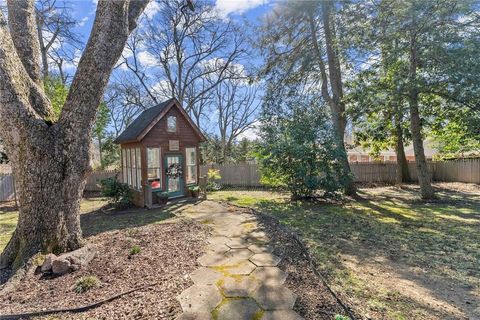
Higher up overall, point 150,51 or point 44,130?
point 150,51

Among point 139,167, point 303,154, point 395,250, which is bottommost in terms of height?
point 395,250

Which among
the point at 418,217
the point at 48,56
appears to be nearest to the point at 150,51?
the point at 48,56

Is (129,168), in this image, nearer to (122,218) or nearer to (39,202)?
(122,218)

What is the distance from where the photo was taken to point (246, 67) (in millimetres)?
18266

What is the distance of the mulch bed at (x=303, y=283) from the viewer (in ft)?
8.05

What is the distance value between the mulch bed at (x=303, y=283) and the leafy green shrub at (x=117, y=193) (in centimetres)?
578

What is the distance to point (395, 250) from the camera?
14.2ft

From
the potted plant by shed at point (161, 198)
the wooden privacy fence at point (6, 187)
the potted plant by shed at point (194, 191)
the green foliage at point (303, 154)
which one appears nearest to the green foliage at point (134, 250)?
the potted plant by shed at point (161, 198)

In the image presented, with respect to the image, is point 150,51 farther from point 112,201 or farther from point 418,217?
point 418,217

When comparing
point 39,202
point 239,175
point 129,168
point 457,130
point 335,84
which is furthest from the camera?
point 239,175

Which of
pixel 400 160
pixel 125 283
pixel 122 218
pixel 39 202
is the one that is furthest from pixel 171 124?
pixel 400 160

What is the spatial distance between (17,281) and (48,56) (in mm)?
14997

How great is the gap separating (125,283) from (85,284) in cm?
44

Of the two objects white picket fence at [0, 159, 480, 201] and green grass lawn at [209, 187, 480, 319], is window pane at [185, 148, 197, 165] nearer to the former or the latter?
green grass lawn at [209, 187, 480, 319]
